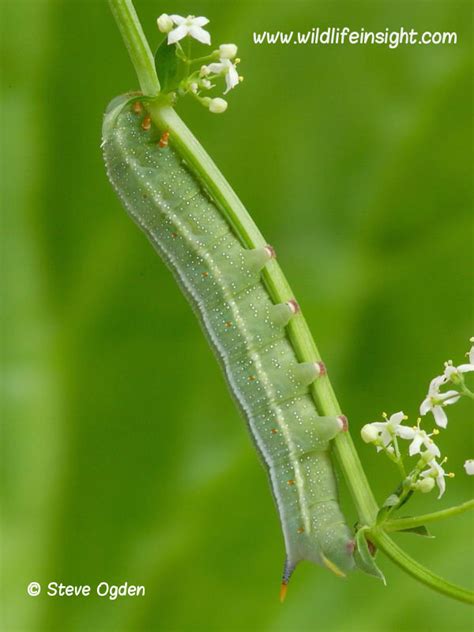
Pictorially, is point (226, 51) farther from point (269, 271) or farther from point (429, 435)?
point (429, 435)

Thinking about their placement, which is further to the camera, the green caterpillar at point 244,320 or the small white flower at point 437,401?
the green caterpillar at point 244,320

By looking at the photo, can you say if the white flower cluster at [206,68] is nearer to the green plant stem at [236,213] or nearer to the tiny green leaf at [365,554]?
the green plant stem at [236,213]

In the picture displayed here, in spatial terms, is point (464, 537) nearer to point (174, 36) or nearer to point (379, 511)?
point (379, 511)

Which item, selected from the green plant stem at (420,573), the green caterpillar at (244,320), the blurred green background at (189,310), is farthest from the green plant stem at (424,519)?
the blurred green background at (189,310)

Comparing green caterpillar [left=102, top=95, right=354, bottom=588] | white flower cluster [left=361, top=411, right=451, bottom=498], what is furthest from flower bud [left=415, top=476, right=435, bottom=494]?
green caterpillar [left=102, top=95, right=354, bottom=588]

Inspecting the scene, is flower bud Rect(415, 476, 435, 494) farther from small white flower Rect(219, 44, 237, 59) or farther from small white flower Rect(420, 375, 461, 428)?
small white flower Rect(219, 44, 237, 59)

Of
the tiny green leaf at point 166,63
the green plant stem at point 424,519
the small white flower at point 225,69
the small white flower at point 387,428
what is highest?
the tiny green leaf at point 166,63

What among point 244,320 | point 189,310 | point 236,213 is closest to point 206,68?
point 236,213

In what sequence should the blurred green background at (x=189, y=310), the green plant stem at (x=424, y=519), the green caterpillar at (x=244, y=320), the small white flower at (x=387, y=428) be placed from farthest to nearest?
the blurred green background at (x=189, y=310) < the green caterpillar at (x=244, y=320) < the small white flower at (x=387, y=428) < the green plant stem at (x=424, y=519)

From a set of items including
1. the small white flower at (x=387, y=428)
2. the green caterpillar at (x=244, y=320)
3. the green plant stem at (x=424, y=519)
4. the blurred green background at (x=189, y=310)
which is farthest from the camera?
the blurred green background at (x=189, y=310)
